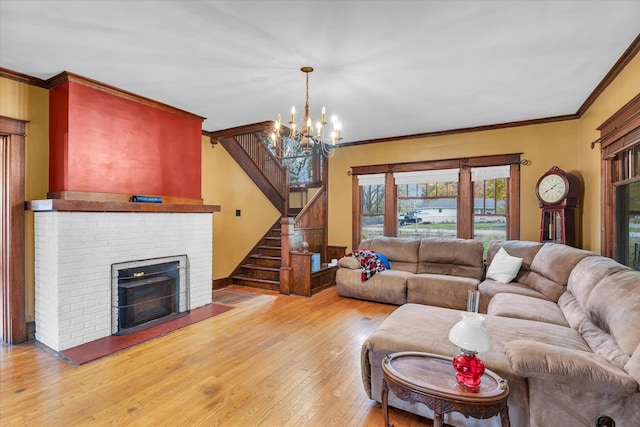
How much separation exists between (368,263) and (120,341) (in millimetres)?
3315

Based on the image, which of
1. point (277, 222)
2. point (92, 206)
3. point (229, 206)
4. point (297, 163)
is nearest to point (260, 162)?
point (229, 206)

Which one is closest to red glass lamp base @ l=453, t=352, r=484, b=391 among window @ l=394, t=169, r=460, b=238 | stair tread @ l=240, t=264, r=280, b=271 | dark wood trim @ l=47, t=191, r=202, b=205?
dark wood trim @ l=47, t=191, r=202, b=205

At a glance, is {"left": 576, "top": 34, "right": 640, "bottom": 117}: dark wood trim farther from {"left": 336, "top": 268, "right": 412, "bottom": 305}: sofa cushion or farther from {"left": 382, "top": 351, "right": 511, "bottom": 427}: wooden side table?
{"left": 336, "top": 268, "right": 412, "bottom": 305}: sofa cushion

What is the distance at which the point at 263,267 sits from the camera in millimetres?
5875

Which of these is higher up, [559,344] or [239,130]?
[239,130]

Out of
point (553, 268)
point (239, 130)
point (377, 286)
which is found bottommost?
point (377, 286)

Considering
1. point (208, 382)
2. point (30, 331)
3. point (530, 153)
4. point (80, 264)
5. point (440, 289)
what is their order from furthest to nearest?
point (530, 153) → point (440, 289) → point (30, 331) → point (80, 264) → point (208, 382)

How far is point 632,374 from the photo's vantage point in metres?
1.56

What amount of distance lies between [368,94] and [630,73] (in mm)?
2368

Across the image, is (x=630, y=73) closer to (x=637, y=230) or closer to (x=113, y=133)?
(x=637, y=230)

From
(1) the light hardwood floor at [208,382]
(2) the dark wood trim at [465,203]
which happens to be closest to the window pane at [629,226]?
(2) the dark wood trim at [465,203]

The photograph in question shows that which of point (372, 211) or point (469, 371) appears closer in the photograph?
point (469, 371)

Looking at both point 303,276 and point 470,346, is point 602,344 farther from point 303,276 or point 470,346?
point 303,276

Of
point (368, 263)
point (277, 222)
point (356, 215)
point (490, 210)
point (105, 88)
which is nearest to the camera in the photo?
point (105, 88)
